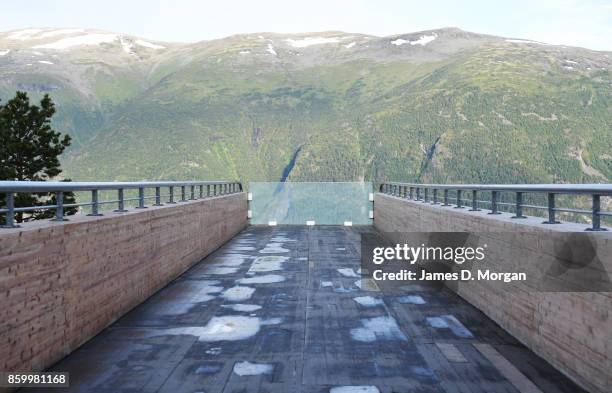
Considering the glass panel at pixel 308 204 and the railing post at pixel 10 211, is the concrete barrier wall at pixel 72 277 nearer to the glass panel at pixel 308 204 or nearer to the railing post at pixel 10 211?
the railing post at pixel 10 211

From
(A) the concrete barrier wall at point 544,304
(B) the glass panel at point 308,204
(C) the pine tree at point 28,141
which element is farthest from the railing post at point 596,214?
(C) the pine tree at point 28,141

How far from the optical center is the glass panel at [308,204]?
3484 cm

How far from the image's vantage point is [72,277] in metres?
9.00

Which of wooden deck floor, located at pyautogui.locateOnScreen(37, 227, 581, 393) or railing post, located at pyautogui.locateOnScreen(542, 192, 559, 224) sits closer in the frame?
wooden deck floor, located at pyautogui.locateOnScreen(37, 227, 581, 393)

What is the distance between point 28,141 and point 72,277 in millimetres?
34902

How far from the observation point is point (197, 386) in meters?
7.28

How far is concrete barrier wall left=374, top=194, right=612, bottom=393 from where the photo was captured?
6871 millimetres

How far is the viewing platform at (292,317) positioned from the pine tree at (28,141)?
93.0 ft

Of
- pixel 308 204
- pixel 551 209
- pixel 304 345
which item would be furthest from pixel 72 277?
pixel 308 204

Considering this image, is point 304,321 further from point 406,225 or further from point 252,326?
point 406,225

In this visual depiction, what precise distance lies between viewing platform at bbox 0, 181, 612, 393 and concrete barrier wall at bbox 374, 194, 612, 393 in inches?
1.0

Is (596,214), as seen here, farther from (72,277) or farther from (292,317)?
(72,277)

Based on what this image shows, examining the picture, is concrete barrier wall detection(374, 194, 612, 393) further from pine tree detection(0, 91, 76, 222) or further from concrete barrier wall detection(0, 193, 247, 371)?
pine tree detection(0, 91, 76, 222)

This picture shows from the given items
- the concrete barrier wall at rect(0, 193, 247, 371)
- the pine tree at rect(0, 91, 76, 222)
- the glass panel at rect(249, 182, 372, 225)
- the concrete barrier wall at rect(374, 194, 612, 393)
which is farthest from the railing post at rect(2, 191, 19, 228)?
the pine tree at rect(0, 91, 76, 222)
